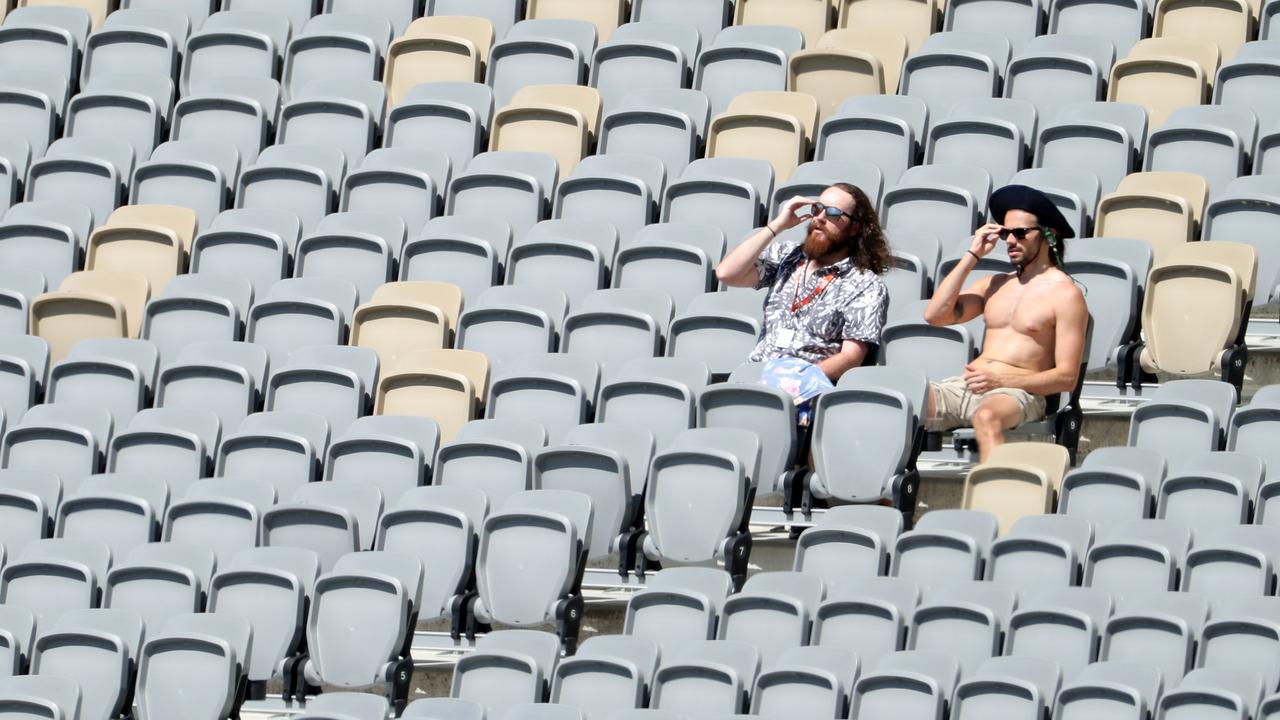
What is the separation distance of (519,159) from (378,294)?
0.91 metres

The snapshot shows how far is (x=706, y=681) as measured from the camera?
19.9 ft

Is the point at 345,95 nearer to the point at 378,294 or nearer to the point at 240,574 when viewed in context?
the point at 378,294

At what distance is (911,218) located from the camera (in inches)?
315

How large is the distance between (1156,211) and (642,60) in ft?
7.11

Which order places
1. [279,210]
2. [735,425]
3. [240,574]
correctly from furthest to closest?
[279,210]
[735,425]
[240,574]

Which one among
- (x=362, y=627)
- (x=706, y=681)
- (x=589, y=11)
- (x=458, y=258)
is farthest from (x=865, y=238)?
(x=589, y=11)

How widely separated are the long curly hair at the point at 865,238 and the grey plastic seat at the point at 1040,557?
123cm

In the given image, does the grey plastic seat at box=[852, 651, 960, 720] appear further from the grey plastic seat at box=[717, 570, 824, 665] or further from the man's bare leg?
the man's bare leg

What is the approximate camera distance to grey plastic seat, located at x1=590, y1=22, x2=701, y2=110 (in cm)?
914

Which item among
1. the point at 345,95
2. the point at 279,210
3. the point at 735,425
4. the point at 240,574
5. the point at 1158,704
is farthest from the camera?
the point at 345,95

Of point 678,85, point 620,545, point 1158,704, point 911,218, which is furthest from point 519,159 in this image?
point 1158,704

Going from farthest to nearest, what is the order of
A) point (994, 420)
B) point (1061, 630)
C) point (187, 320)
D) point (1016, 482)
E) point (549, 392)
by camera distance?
1. point (187, 320)
2. point (549, 392)
3. point (994, 420)
4. point (1016, 482)
5. point (1061, 630)

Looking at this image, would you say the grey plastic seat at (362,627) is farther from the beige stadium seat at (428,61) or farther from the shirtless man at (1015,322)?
the beige stadium seat at (428,61)

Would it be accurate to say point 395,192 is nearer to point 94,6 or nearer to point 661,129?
point 661,129
